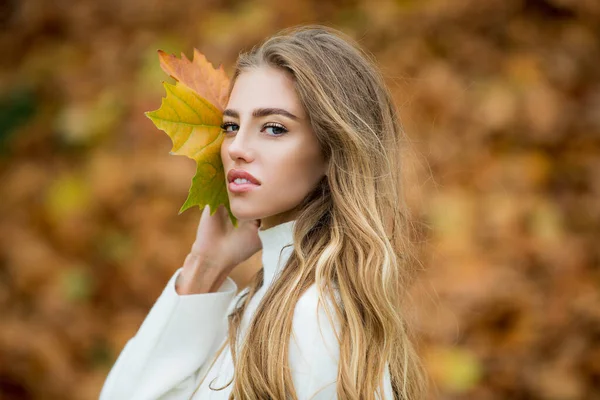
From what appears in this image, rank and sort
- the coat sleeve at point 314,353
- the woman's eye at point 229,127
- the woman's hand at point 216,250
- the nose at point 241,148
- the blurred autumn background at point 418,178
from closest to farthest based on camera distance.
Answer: the coat sleeve at point 314,353 → the nose at point 241,148 → the woman's eye at point 229,127 → the woman's hand at point 216,250 → the blurred autumn background at point 418,178

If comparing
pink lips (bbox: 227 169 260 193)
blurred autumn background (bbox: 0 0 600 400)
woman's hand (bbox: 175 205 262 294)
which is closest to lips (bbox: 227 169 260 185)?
pink lips (bbox: 227 169 260 193)

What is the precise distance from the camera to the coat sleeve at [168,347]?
187 centimetres

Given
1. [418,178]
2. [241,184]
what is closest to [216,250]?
[241,184]

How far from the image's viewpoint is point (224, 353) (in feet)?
5.99

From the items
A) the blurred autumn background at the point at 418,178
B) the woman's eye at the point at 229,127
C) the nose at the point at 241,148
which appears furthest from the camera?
the blurred autumn background at the point at 418,178

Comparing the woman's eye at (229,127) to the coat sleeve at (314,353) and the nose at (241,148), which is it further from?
the coat sleeve at (314,353)

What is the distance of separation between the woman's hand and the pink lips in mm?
298

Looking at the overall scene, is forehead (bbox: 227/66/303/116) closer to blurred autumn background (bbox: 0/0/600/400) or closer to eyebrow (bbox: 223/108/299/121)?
eyebrow (bbox: 223/108/299/121)

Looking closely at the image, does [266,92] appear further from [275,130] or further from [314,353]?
[314,353]

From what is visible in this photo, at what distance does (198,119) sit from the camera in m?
1.80

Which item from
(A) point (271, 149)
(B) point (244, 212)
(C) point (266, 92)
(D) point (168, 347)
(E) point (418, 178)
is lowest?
(D) point (168, 347)

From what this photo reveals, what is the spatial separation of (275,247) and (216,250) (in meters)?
0.26

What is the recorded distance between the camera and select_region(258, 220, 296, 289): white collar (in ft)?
5.74

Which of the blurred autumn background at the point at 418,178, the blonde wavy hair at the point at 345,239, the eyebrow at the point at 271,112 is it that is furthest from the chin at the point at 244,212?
the blurred autumn background at the point at 418,178
